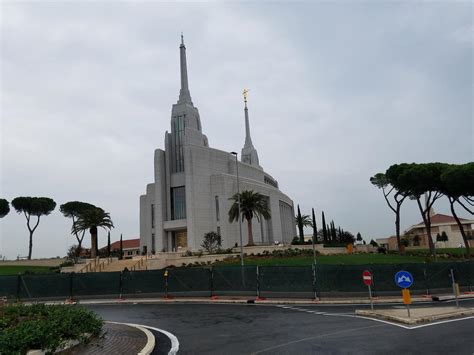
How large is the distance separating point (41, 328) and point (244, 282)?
17.0m

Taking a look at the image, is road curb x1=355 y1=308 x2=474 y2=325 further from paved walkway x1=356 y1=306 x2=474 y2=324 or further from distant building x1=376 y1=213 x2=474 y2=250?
distant building x1=376 y1=213 x2=474 y2=250

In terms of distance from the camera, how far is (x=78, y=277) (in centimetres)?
2803

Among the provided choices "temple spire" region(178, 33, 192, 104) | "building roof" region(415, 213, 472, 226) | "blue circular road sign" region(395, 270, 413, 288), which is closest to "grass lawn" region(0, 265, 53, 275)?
"temple spire" region(178, 33, 192, 104)

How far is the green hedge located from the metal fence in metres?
13.9

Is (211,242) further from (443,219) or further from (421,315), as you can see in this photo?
(443,219)

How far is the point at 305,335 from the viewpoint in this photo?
1120cm

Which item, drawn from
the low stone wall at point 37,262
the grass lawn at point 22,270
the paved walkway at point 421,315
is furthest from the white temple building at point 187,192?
the paved walkway at point 421,315

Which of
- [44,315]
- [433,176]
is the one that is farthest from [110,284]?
[433,176]

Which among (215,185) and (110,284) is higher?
(215,185)

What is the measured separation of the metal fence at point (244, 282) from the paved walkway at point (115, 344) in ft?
38.9

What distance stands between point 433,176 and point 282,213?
42.7 meters

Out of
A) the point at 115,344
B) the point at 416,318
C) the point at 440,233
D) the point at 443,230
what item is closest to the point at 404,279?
the point at 416,318

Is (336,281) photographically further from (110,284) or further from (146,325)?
(110,284)

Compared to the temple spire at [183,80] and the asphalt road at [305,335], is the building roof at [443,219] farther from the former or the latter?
the asphalt road at [305,335]
